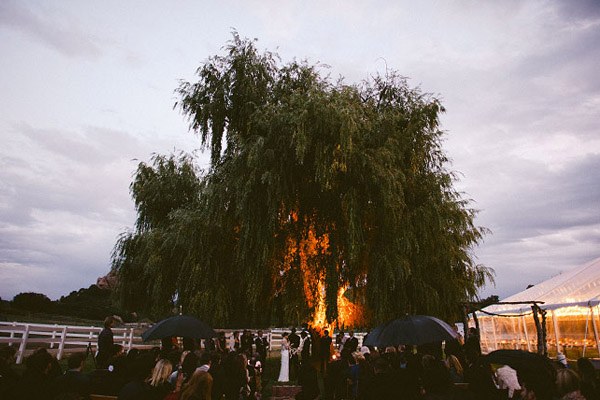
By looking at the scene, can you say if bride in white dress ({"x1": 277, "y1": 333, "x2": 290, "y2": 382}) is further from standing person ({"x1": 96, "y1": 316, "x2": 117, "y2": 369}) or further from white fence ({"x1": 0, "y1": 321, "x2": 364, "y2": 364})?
standing person ({"x1": 96, "y1": 316, "x2": 117, "y2": 369})

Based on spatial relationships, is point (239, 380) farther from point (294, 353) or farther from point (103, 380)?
point (294, 353)

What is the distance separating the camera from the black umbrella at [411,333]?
7.18m

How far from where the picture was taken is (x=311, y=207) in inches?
582

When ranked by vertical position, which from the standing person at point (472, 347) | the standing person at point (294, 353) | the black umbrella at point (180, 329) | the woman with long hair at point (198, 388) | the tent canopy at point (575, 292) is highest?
the tent canopy at point (575, 292)

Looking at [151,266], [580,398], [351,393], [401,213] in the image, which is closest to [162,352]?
[351,393]

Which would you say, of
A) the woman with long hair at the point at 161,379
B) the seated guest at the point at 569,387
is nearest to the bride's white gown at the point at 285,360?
the woman with long hair at the point at 161,379

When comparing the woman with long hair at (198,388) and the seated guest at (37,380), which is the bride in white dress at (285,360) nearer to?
the woman with long hair at (198,388)

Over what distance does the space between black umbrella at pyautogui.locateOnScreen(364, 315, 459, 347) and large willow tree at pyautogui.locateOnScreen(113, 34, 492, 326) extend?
5510 mm

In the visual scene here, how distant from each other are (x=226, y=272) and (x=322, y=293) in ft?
12.9

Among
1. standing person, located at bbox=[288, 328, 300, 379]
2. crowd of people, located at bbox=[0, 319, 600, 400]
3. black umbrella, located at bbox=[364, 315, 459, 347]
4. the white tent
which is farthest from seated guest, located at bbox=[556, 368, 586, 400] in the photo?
standing person, located at bbox=[288, 328, 300, 379]

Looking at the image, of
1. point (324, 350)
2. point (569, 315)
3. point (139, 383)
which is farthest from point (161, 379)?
point (569, 315)

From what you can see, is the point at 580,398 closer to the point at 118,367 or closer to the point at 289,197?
the point at 118,367

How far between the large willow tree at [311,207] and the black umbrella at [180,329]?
16.6ft

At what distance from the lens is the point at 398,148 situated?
592 inches
